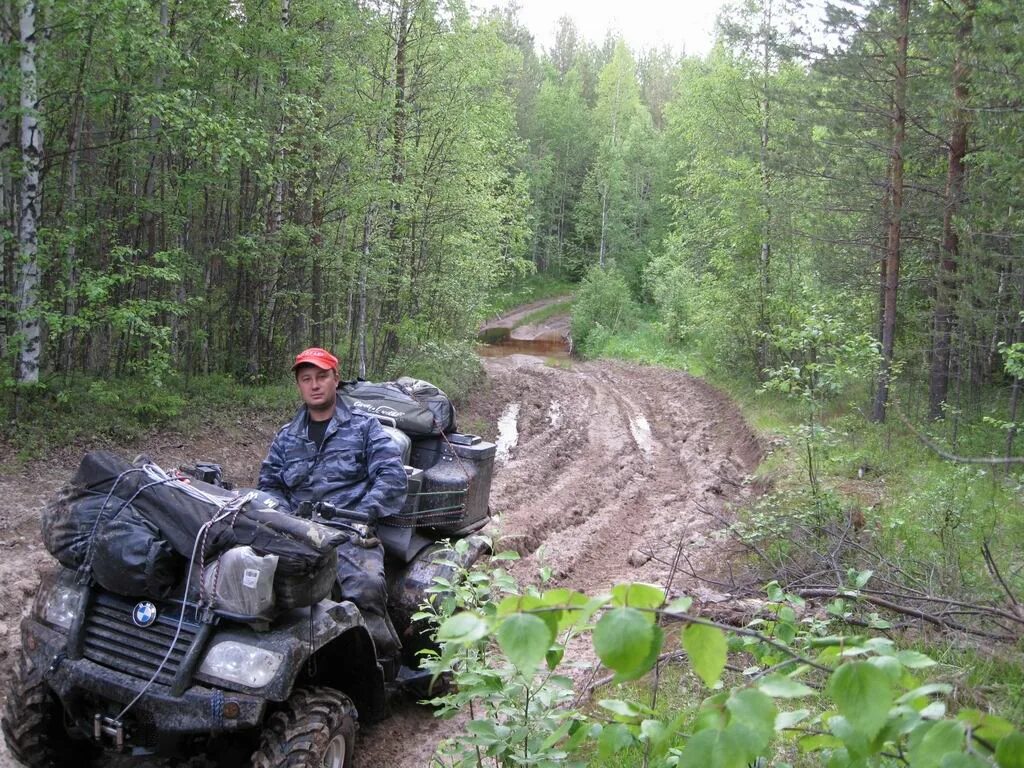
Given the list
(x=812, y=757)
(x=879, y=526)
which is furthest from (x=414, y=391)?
(x=879, y=526)

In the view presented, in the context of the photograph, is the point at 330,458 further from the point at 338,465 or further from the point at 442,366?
the point at 442,366

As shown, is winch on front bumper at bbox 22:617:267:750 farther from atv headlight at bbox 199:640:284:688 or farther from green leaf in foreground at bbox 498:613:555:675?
green leaf in foreground at bbox 498:613:555:675

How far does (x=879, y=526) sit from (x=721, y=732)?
713 centimetres

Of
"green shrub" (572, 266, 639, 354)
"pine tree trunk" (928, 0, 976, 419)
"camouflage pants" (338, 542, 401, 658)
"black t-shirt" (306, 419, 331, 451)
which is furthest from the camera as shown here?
"green shrub" (572, 266, 639, 354)

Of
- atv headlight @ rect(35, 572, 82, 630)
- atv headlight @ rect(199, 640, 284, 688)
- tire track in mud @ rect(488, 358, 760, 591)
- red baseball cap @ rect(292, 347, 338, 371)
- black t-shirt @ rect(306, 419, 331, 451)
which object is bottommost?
tire track in mud @ rect(488, 358, 760, 591)

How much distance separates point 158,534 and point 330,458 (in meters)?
1.58

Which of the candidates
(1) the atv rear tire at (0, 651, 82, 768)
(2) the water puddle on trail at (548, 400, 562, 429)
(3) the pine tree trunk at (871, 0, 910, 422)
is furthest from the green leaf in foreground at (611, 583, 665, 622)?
(2) the water puddle on trail at (548, 400, 562, 429)

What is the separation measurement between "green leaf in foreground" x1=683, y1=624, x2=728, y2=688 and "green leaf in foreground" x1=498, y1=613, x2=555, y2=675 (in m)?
0.23

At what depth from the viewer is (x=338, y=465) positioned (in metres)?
5.05

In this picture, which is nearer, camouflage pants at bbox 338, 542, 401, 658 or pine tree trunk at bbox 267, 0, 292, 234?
camouflage pants at bbox 338, 542, 401, 658

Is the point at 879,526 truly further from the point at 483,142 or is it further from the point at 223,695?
the point at 483,142

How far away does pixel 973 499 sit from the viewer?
328 inches

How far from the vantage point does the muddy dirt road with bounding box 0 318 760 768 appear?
20.1 feet

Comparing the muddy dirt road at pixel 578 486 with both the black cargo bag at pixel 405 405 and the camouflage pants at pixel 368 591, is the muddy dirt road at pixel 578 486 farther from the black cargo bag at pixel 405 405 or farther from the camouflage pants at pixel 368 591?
the black cargo bag at pixel 405 405
